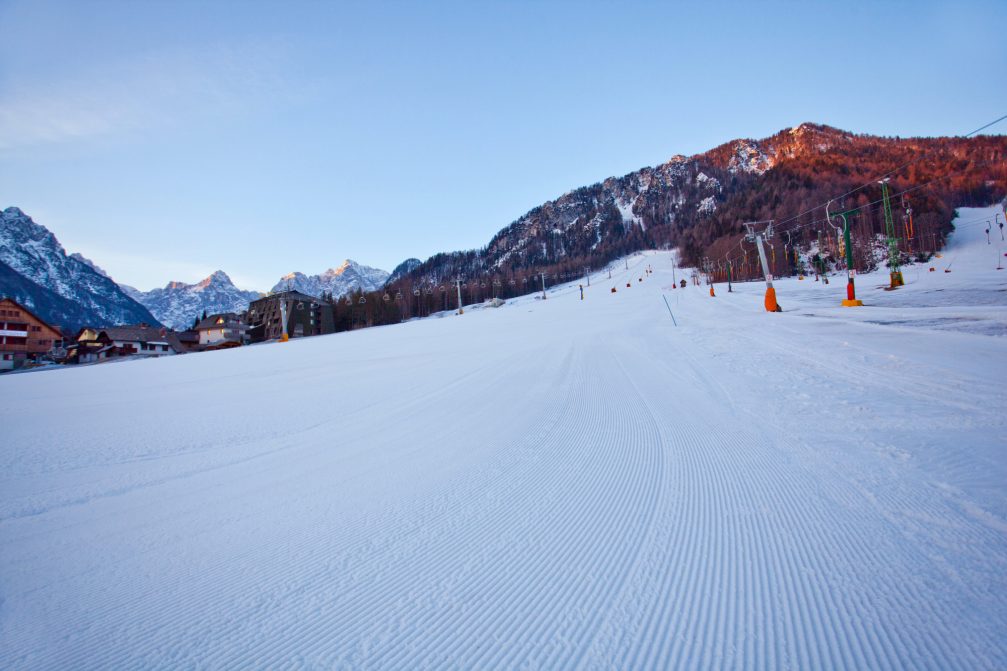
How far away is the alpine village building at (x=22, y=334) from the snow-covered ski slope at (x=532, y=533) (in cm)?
6854

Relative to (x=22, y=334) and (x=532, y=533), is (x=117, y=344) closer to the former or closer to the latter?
(x=22, y=334)

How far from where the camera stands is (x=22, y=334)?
1933 inches

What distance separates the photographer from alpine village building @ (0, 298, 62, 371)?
4806 centimetres

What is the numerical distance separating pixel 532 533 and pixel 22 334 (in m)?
77.0

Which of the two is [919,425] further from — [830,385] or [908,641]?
[908,641]

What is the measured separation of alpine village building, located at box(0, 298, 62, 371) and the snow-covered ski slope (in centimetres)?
6854

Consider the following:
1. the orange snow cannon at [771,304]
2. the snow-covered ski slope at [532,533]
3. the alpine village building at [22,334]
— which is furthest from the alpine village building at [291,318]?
the snow-covered ski slope at [532,533]

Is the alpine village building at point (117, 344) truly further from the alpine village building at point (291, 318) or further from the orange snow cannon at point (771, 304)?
the orange snow cannon at point (771, 304)

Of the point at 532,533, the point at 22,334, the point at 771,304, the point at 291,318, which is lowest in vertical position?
the point at 532,533

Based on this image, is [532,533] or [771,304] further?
[771,304]

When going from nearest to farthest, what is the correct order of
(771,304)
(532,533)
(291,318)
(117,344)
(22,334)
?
(532,533) < (771,304) < (22,334) < (117,344) < (291,318)

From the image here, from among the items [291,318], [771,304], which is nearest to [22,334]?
[291,318]

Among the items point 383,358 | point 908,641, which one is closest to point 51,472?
point 908,641

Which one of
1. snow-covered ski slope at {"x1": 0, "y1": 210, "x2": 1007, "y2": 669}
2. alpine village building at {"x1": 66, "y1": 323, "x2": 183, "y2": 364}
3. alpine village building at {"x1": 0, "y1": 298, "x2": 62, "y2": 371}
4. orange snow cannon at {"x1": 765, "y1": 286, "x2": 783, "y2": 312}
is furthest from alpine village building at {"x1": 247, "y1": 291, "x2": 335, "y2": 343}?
snow-covered ski slope at {"x1": 0, "y1": 210, "x2": 1007, "y2": 669}
